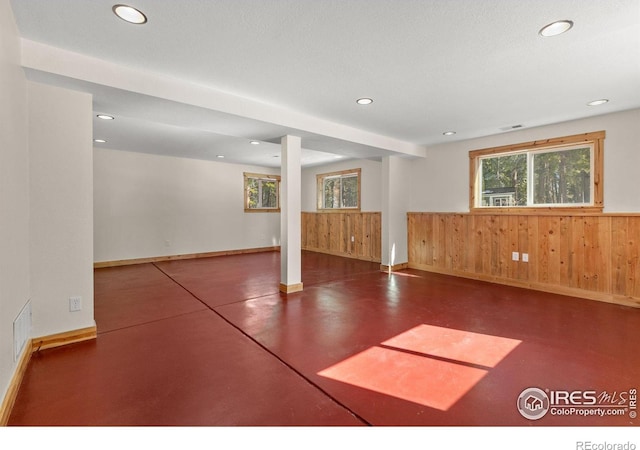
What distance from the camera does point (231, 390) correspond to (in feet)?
6.25

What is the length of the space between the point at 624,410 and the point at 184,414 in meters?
2.49

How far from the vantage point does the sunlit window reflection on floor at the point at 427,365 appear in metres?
1.90

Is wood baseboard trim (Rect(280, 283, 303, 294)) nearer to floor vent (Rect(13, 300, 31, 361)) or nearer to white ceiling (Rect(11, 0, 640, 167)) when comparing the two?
white ceiling (Rect(11, 0, 640, 167))

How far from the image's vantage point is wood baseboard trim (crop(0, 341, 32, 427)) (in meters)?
1.61

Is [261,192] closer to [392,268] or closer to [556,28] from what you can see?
[392,268]

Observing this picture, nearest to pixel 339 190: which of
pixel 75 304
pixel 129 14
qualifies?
pixel 75 304

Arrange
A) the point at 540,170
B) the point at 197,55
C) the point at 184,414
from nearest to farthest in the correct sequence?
the point at 184,414, the point at 197,55, the point at 540,170

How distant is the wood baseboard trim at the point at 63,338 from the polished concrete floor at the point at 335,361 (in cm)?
9

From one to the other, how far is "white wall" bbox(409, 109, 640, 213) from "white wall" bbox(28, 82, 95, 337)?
5.21m

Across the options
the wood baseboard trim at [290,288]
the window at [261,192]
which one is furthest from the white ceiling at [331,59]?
the window at [261,192]

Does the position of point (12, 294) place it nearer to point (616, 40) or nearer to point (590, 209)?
point (616, 40)

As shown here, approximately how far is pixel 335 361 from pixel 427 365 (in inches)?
26.9

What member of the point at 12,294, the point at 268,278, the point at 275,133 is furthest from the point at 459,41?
the point at 268,278

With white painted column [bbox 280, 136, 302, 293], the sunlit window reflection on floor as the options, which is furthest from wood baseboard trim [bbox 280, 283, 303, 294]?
the sunlit window reflection on floor
